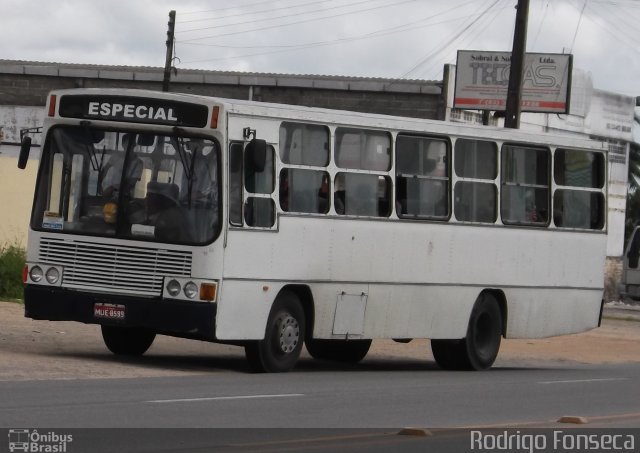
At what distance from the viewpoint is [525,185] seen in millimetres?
21328

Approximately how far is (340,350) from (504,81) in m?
20.5

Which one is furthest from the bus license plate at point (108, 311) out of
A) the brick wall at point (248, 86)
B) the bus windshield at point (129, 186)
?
the brick wall at point (248, 86)

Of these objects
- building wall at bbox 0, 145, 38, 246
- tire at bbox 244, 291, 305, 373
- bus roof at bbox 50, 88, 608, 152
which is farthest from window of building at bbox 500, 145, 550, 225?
building wall at bbox 0, 145, 38, 246

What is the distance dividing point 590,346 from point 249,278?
1511cm

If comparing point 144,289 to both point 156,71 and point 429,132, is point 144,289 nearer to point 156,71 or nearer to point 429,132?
point 429,132

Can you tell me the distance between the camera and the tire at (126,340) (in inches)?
755

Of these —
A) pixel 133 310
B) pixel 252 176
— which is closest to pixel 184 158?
pixel 252 176

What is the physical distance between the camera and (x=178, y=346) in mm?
22797

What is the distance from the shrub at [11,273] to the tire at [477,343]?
9.95 metres

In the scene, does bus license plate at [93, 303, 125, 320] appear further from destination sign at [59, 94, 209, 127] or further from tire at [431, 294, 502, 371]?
tire at [431, 294, 502, 371]

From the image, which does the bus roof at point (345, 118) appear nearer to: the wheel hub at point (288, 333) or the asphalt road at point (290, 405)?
the wheel hub at point (288, 333)

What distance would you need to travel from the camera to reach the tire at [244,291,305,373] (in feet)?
57.8

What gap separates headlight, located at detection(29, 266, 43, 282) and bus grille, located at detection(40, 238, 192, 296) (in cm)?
13
